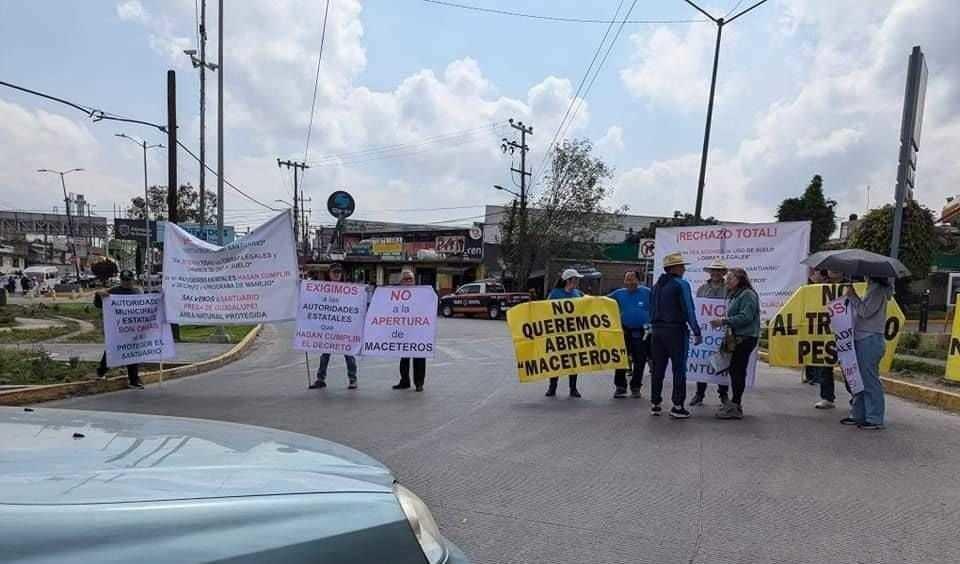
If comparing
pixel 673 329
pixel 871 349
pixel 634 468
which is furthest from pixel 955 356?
pixel 634 468

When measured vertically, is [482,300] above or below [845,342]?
below

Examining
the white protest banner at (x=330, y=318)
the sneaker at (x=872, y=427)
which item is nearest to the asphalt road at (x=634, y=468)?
the sneaker at (x=872, y=427)

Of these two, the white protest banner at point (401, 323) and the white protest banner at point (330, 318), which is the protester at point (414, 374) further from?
the white protest banner at point (330, 318)

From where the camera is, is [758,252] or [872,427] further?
[758,252]

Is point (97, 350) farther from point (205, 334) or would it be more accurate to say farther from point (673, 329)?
point (673, 329)

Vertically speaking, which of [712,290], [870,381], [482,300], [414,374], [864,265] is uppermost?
[864,265]

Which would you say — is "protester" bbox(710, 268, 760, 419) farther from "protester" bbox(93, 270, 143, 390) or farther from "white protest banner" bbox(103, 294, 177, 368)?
"protester" bbox(93, 270, 143, 390)

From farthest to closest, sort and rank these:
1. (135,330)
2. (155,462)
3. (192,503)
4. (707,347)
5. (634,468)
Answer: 1. (135,330)
2. (707,347)
3. (634,468)
4. (155,462)
5. (192,503)

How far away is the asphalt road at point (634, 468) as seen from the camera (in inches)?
160

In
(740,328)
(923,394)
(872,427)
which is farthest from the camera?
(923,394)

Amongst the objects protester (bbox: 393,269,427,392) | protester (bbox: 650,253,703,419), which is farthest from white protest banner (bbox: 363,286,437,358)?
protester (bbox: 650,253,703,419)

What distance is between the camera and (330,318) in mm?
9867

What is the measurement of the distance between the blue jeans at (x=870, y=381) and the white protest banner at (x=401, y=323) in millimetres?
5352

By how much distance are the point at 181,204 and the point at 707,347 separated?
56.9 m
